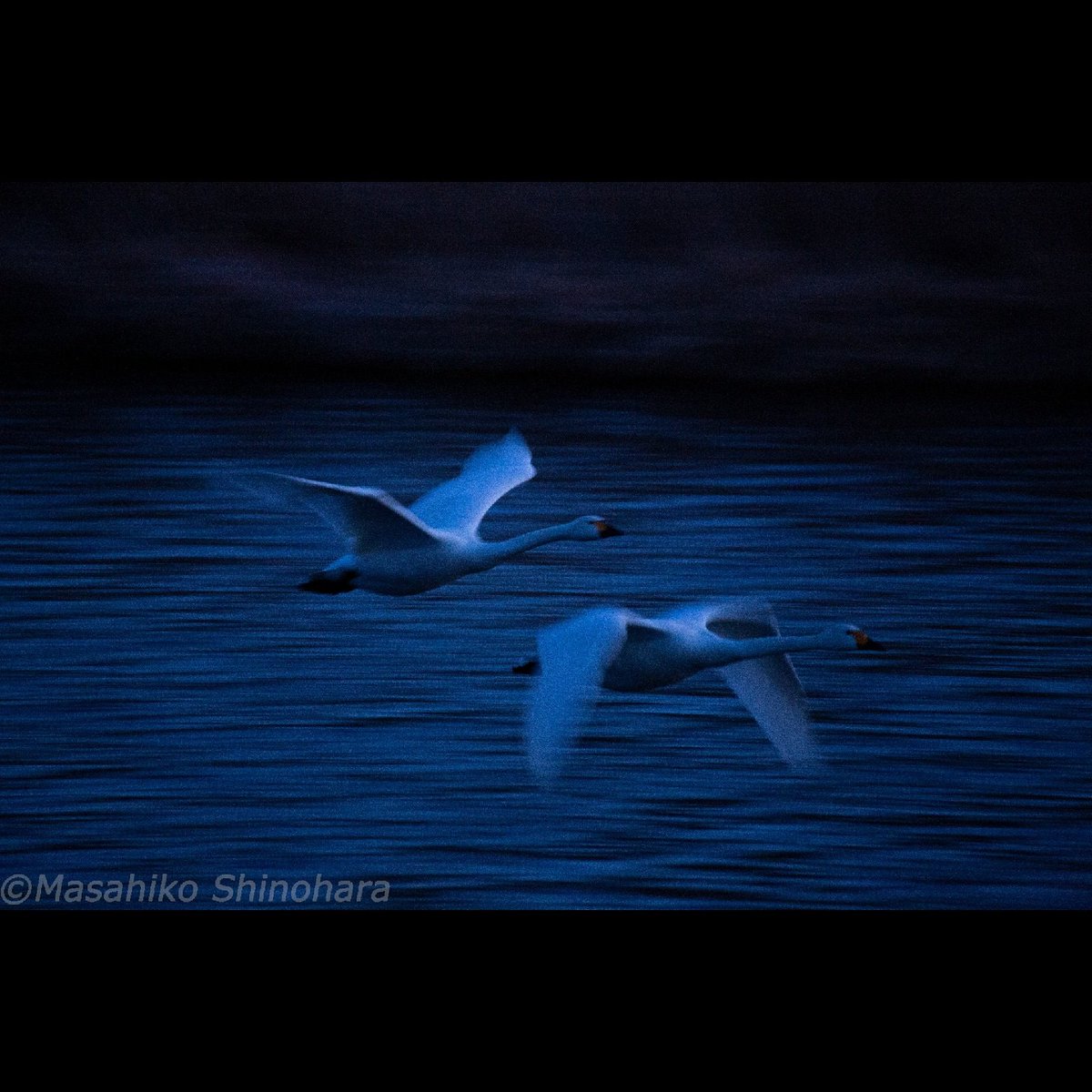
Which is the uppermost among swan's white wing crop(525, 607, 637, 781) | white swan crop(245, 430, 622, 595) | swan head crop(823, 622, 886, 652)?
white swan crop(245, 430, 622, 595)

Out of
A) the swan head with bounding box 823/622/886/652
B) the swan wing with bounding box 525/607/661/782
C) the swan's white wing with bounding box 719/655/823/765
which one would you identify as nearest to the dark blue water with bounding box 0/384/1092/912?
the swan's white wing with bounding box 719/655/823/765

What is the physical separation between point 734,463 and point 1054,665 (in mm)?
1955

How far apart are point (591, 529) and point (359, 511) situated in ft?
2.02

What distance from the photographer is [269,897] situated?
14.1 ft

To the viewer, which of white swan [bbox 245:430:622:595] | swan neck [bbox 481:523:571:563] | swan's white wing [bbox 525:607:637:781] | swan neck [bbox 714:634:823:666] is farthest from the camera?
swan neck [bbox 481:523:571:563]

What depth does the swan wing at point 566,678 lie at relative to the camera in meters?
2.99

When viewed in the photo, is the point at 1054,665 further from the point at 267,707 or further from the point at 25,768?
the point at 25,768

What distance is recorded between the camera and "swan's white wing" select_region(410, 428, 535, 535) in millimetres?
4102

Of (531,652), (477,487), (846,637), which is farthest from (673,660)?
(531,652)

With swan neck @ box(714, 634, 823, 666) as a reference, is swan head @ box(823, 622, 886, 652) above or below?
above

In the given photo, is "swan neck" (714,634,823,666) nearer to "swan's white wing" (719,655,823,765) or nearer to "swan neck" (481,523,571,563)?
"swan's white wing" (719,655,823,765)

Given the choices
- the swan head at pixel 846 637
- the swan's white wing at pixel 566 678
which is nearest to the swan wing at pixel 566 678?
the swan's white wing at pixel 566 678

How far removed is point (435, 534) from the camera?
3930 mm

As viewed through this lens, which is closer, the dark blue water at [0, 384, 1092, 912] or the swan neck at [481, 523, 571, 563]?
the swan neck at [481, 523, 571, 563]
